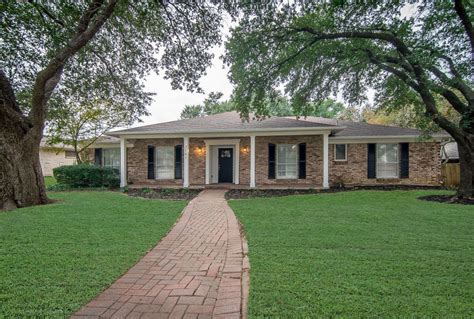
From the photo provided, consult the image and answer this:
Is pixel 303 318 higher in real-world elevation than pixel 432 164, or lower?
lower

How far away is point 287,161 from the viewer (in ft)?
44.1

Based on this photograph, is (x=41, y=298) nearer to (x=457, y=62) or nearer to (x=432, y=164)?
(x=457, y=62)

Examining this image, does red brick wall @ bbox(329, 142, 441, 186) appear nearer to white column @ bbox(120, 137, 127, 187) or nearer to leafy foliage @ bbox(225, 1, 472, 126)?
leafy foliage @ bbox(225, 1, 472, 126)

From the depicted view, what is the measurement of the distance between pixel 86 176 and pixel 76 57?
6359 mm

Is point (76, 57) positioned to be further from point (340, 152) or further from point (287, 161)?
point (340, 152)

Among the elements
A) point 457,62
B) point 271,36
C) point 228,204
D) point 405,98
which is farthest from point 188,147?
point 457,62

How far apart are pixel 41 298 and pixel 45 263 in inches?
42.2

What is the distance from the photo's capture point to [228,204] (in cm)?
884

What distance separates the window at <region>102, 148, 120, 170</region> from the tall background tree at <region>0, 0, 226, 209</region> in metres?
6.20

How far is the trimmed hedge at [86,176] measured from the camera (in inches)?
528

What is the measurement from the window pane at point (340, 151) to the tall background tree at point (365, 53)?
298 centimetres

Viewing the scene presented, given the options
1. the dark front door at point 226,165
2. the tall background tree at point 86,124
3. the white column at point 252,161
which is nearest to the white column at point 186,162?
the dark front door at point 226,165

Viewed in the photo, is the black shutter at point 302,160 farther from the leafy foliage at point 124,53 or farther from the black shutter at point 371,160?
the leafy foliage at point 124,53

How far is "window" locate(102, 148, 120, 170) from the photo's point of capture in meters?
16.2
